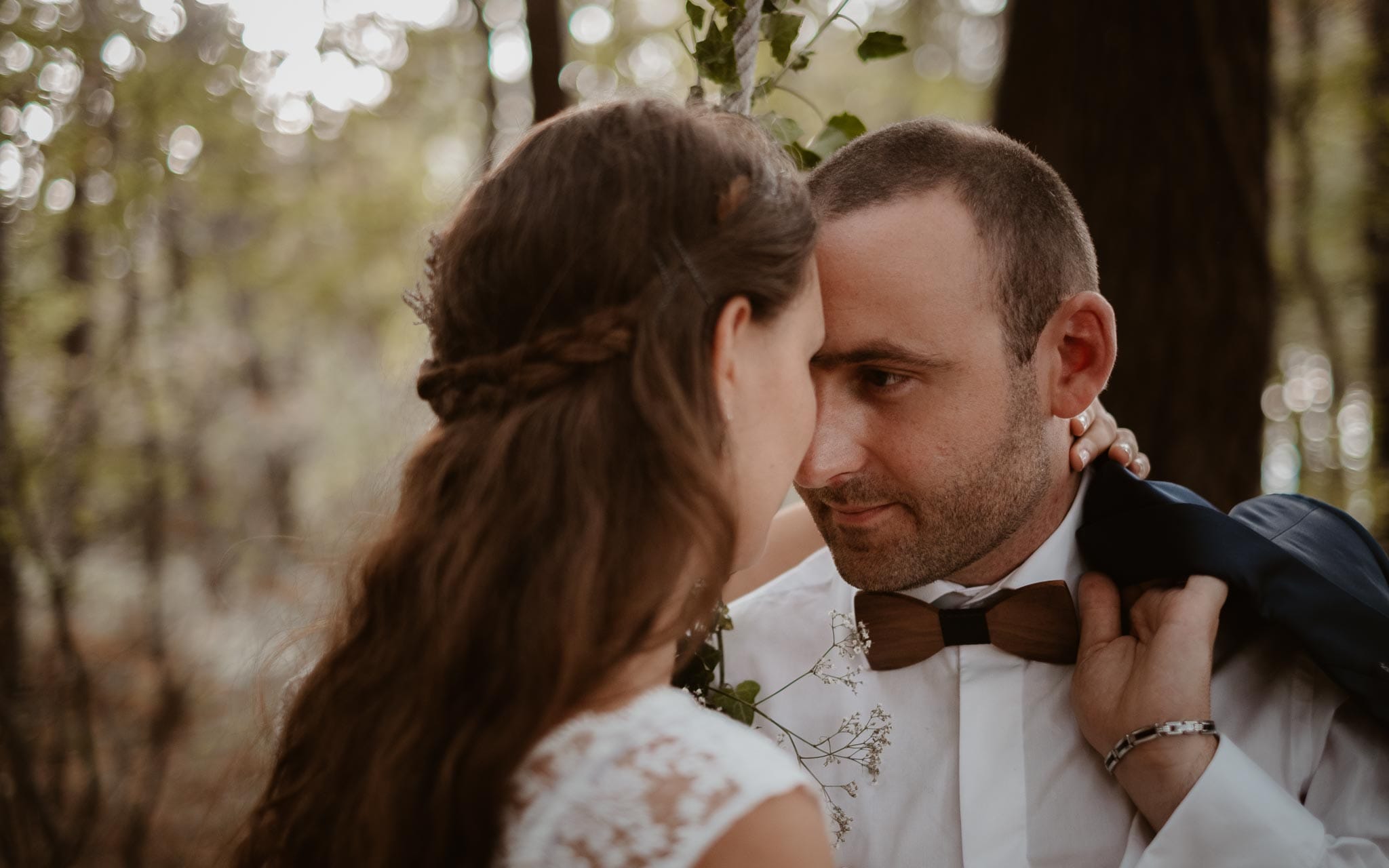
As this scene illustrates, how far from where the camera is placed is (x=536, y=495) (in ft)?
4.73

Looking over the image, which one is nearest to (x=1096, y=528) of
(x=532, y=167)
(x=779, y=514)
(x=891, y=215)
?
(x=891, y=215)

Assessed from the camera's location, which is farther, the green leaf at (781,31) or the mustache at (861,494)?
the mustache at (861,494)

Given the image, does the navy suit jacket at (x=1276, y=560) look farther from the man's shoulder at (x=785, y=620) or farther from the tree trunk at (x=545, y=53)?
the tree trunk at (x=545, y=53)

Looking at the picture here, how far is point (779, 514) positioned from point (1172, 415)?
1412mm

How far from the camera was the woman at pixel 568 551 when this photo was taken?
1.37m

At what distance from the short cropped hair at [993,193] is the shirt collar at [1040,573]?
434 mm

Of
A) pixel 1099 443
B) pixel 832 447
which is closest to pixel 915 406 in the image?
pixel 832 447

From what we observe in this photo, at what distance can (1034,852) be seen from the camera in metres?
2.13

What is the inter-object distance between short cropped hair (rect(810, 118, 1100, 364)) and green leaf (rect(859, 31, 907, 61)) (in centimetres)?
19

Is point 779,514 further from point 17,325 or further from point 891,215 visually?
point 17,325

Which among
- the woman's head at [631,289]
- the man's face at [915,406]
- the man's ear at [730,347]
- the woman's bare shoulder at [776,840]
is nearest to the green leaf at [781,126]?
the man's face at [915,406]

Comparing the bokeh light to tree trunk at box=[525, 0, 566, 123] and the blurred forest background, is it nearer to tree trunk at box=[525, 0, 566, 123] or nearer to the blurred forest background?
the blurred forest background

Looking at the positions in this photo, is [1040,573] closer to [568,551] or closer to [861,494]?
[861,494]

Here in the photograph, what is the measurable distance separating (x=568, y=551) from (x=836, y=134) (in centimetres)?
140
